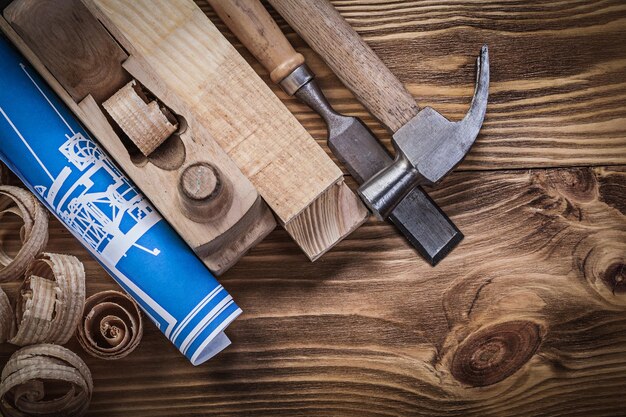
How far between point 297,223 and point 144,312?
29 cm

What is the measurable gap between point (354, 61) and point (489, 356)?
0.54m

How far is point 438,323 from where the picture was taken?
3.33 feet

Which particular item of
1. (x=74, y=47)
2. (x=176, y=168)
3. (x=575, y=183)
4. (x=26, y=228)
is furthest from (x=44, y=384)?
(x=575, y=183)

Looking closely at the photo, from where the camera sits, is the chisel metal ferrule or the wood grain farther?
the chisel metal ferrule

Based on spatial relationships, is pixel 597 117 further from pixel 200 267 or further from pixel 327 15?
pixel 200 267

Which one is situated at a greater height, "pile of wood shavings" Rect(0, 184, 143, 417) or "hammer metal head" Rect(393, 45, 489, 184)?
"pile of wood shavings" Rect(0, 184, 143, 417)

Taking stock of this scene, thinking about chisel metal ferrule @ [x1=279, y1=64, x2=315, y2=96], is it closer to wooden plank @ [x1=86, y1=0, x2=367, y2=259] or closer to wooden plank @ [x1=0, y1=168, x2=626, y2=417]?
wooden plank @ [x1=86, y1=0, x2=367, y2=259]

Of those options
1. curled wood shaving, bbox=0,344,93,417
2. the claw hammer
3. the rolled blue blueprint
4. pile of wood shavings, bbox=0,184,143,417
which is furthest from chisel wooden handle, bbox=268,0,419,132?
curled wood shaving, bbox=0,344,93,417

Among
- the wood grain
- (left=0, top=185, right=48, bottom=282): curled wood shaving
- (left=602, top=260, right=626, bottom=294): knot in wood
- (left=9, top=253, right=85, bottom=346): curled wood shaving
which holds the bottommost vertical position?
(left=602, top=260, right=626, bottom=294): knot in wood

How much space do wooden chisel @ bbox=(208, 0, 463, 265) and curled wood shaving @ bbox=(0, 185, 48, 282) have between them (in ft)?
1.36

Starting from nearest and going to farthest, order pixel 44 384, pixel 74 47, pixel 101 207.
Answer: pixel 74 47
pixel 101 207
pixel 44 384

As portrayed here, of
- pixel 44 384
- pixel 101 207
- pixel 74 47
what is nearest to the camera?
pixel 74 47

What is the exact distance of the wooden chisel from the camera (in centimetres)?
92

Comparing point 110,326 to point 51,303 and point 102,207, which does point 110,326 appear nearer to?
point 51,303
